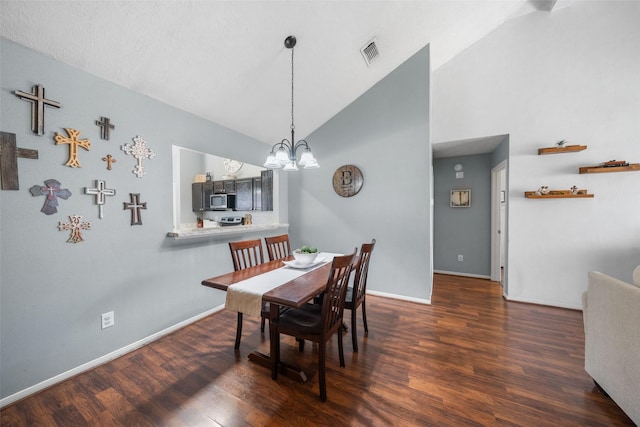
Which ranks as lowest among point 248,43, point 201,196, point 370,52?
point 201,196

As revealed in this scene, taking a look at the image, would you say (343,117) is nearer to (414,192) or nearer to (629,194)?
(414,192)

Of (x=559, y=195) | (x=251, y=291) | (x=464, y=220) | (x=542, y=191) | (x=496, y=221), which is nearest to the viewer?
(x=251, y=291)

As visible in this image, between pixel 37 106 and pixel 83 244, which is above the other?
pixel 37 106

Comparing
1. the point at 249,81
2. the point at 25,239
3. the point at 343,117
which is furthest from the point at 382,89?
the point at 25,239

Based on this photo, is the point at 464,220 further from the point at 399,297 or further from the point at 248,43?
the point at 248,43

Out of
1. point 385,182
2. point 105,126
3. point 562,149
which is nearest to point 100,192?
point 105,126

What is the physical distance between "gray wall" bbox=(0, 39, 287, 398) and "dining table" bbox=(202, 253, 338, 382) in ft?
3.05

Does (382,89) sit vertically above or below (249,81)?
above

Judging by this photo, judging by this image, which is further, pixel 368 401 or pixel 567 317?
pixel 567 317

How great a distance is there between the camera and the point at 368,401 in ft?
4.99

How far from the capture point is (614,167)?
8.76 feet

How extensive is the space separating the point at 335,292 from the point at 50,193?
6.92ft

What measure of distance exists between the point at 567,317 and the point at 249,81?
4.48 m

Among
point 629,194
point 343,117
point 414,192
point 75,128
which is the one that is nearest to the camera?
point 75,128
